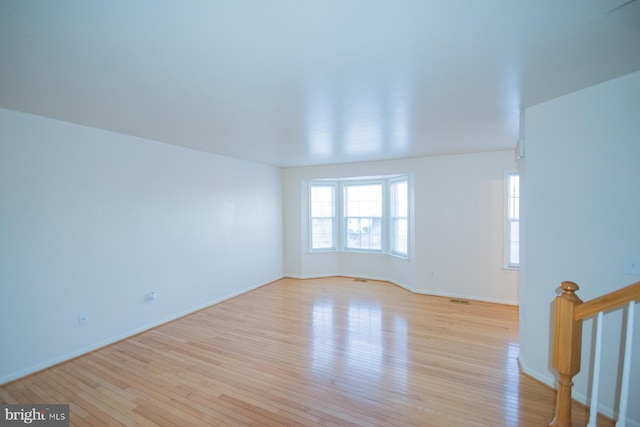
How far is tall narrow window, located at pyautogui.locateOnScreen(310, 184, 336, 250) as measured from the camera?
6.47 metres

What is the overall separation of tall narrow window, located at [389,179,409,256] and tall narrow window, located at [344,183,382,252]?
314 millimetres

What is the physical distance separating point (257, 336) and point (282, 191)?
3.55 metres

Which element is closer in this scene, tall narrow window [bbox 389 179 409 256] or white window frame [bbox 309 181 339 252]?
tall narrow window [bbox 389 179 409 256]

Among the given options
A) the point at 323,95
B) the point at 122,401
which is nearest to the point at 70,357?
the point at 122,401

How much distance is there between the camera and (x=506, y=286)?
15.0ft

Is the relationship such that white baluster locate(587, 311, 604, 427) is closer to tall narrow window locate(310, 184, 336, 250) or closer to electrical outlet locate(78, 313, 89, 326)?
electrical outlet locate(78, 313, 89, 326)

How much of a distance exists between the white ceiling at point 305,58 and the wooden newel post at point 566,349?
1.33 m

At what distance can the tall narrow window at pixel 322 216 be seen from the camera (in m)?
6.47

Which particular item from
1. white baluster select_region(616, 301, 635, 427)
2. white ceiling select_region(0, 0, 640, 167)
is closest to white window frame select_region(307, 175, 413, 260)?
white ceiling select_region(0, 0, 640, 167)

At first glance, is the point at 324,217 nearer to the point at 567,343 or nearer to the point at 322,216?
the point at 322,216

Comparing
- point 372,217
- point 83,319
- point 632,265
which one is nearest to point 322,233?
point 372,217

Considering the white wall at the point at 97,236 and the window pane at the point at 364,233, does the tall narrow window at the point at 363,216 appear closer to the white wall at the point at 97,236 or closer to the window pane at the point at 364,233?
the window pane at the point at 364,233

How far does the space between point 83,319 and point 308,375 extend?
2.52 m

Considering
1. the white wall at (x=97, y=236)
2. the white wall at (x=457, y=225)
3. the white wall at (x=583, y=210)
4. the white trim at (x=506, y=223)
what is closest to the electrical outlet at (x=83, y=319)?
the white wall at (x=97, y=236)
